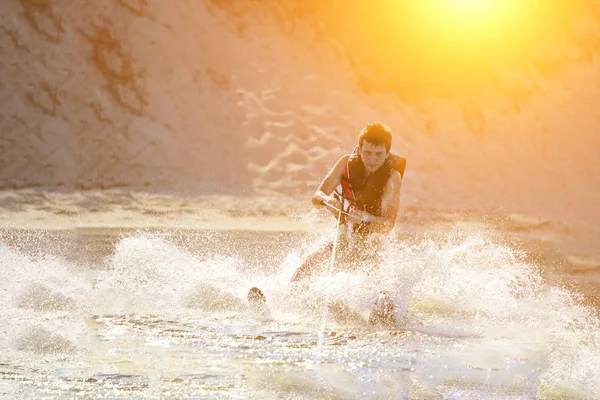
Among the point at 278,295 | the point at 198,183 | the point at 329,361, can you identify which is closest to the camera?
the point at 329,361

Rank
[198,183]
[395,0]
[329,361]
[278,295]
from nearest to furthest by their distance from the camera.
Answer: [329,361]
[278,295]
[198,183]
[395,0]

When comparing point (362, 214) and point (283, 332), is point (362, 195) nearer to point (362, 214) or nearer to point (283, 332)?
point (362, 214)

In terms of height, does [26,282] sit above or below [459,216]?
below

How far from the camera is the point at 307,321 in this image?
5418 mm

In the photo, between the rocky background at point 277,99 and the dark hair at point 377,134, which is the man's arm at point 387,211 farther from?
the rocky background at point 277,99

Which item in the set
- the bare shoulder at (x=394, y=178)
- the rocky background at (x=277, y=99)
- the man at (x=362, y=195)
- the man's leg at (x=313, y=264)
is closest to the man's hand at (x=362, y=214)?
the man at (x=362, y=195)

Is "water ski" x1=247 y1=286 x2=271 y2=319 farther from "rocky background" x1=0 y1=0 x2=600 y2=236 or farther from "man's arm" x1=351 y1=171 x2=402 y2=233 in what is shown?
"rocky background" x1=0 y1=0 x2=600 y2=236

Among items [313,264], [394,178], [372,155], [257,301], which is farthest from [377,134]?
[257,301]

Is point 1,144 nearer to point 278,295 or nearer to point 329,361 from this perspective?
point 278,295

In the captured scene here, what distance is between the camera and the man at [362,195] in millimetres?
5539

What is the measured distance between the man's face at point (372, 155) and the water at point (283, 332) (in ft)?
1.76

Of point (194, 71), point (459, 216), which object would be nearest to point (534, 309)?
point (459, 216)

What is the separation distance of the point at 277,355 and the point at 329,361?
0.28 meters

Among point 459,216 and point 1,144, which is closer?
point 459,216
